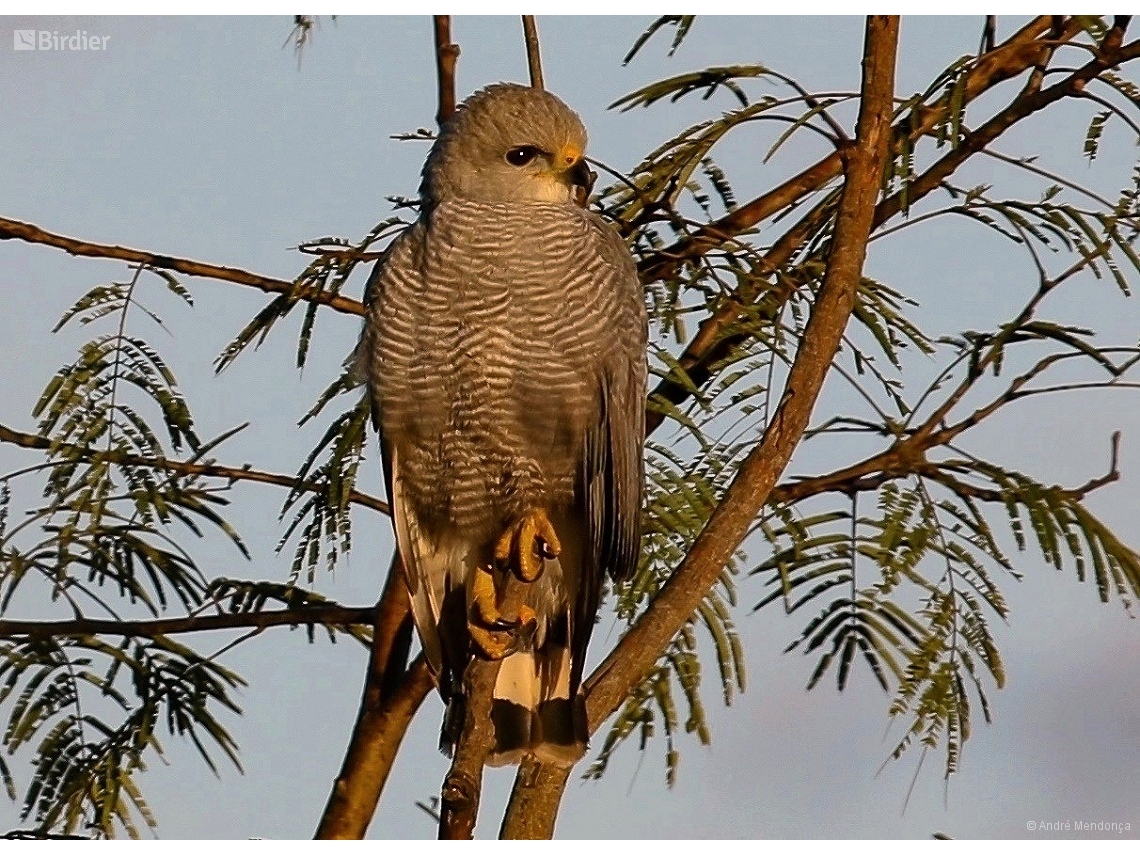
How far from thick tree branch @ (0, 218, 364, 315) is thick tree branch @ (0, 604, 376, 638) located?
1.03 meters

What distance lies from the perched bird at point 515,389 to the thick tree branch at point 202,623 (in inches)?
27.0

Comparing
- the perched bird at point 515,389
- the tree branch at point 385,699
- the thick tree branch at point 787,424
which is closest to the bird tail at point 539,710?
the perched bird at point 515,389

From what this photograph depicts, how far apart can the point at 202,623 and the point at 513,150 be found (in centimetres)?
180

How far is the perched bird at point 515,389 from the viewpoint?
503 cm

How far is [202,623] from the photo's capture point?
580 cm

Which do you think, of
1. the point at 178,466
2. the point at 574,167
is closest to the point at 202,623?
the point at 178,466

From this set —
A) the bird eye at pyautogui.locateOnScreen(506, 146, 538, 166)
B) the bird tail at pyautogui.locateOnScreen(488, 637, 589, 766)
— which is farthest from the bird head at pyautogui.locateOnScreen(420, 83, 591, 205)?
the bird tail at pyautogui.locateOnScreen(488, 637, 589, 766)

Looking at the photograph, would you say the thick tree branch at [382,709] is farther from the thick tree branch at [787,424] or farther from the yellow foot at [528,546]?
the thick tree branch at [787,424]

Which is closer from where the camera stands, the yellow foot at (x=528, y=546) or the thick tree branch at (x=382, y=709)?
the yellow foot at (x=528, y=546)

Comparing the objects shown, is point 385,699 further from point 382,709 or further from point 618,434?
→ point 618,434

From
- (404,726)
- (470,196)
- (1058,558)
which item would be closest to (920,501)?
(1058,558)

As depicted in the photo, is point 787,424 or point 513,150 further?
point 513,150

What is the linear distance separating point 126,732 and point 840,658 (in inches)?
83.6

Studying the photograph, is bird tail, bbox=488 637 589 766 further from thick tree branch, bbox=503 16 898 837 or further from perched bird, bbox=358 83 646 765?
thick tree branch, bbox=503 16 898 837
